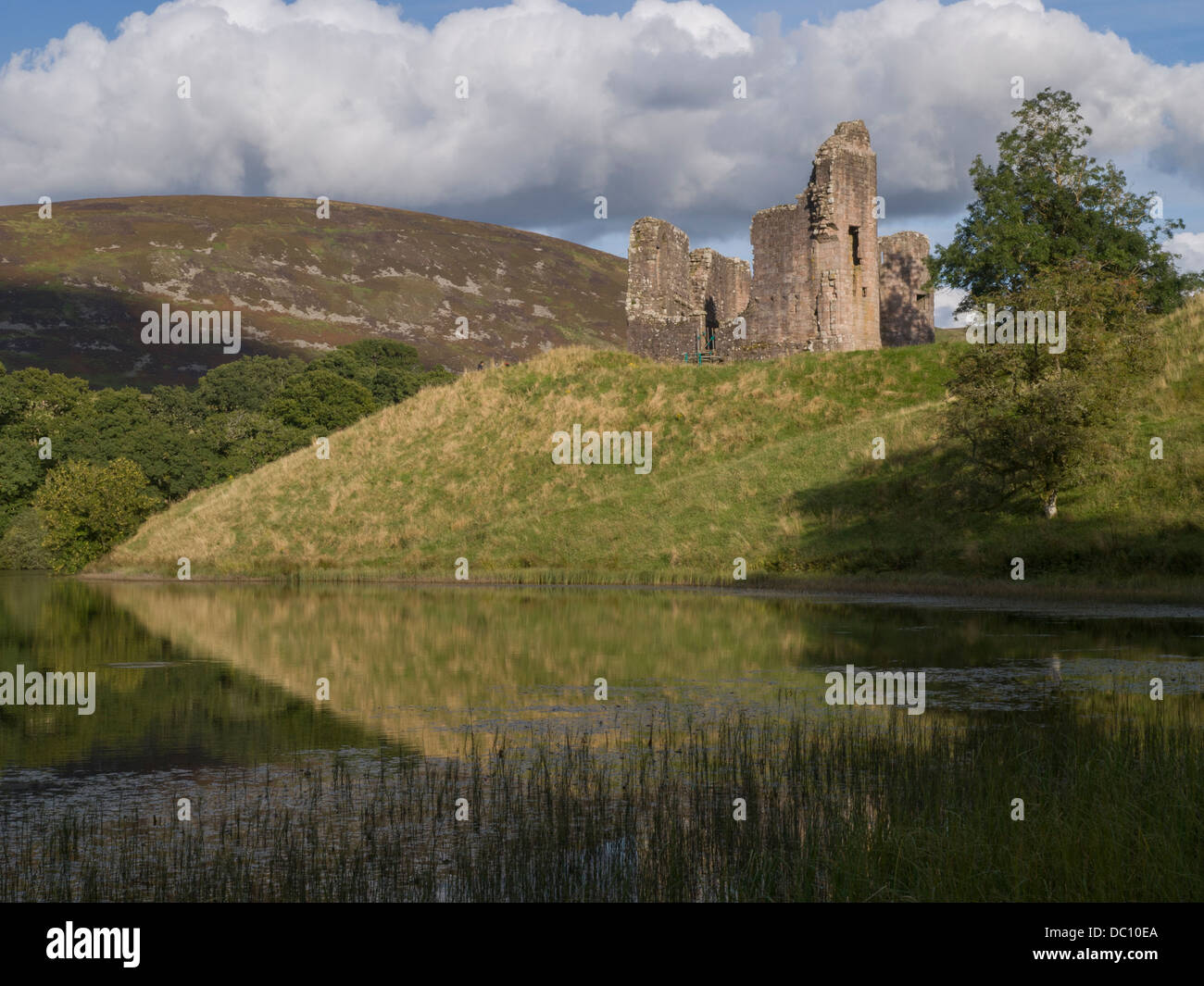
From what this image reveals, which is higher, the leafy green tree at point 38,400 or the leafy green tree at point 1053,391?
the leafy green tree at point 38,400

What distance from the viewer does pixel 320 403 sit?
10519 centimetres

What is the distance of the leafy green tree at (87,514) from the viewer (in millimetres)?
64938

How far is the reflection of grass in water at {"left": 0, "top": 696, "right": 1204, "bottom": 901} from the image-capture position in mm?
8953

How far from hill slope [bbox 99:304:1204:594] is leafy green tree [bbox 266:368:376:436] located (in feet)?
120

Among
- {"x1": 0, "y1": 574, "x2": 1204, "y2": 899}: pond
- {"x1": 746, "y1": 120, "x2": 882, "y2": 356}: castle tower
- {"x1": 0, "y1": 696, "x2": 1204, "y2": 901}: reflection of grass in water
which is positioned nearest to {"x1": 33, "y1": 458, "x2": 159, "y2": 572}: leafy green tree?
{"x1": 746, "y1": 120, "x2": 882, "y2": 356}: castle tower

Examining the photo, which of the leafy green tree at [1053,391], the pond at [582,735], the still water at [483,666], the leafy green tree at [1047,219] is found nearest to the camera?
the pond at [582,735]

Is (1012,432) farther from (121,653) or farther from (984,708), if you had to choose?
(121,653)

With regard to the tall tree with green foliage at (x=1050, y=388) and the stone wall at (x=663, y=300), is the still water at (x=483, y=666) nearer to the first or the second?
the tall tree with green foliage at (x=1050, y=388)

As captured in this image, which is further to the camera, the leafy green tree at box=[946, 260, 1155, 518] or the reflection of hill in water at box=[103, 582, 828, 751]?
the leafy green tree at box=[946, 260, 1155, 518]

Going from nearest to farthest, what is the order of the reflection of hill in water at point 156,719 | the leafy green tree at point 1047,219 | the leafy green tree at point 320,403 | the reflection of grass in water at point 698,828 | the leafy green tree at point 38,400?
the reflection of grass in water at point 698,828
the reflection of hill in water at point 156,719
the leafy green tree at point 1047,219
the leafy green tree at point 38,400
the leafy green tree at point 320,403

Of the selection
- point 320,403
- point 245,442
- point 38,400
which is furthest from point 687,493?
point 38,400

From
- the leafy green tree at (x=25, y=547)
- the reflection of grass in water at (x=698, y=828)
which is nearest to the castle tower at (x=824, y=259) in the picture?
the leafy green tree at (x=25, y=547)

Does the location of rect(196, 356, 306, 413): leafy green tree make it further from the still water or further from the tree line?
the still water

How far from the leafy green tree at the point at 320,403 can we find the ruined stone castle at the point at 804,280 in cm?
4201
